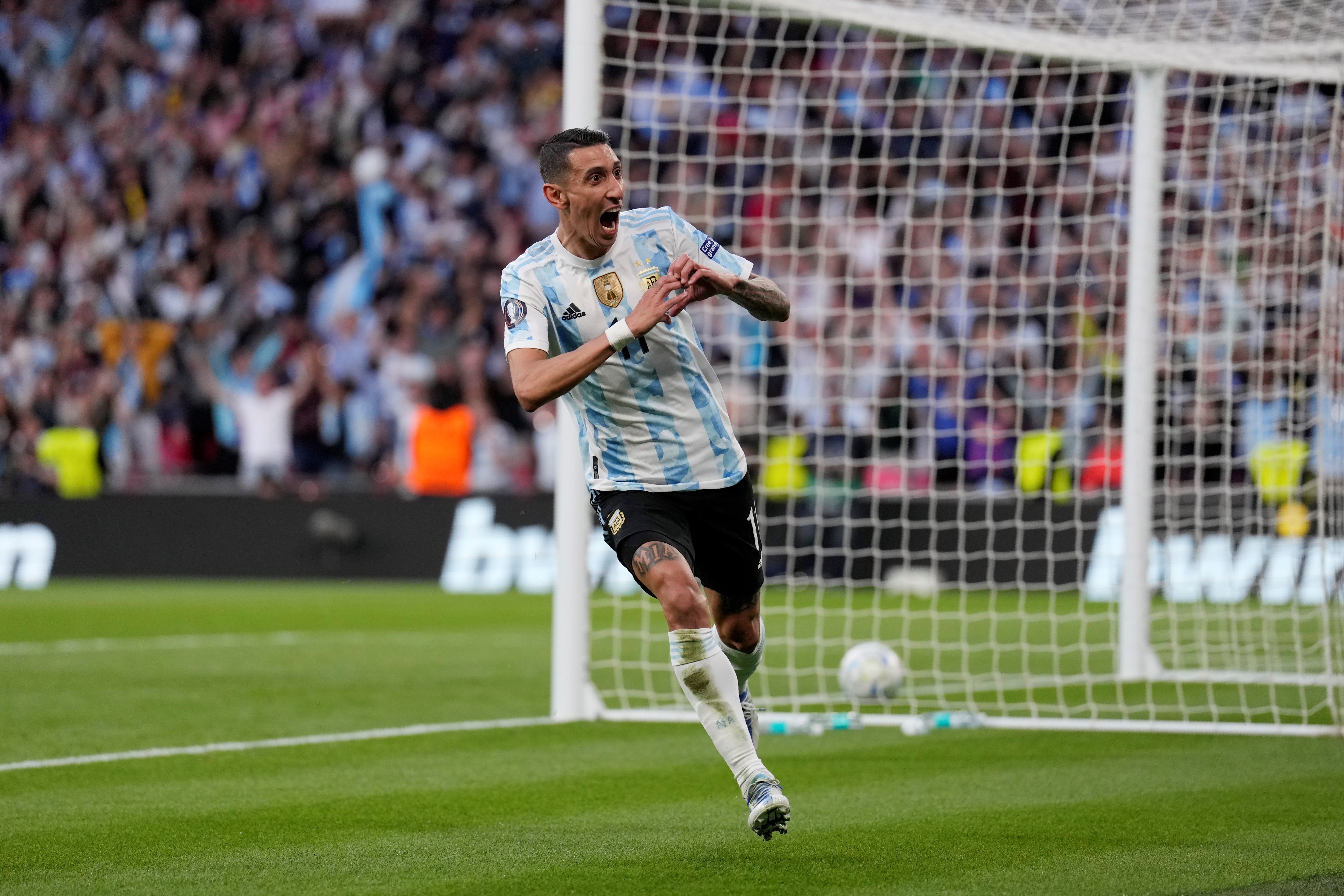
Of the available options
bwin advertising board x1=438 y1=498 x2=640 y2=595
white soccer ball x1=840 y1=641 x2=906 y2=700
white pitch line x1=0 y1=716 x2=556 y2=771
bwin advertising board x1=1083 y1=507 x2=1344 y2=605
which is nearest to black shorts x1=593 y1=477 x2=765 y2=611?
white pitch line x1=0 y1=716 x2=556 y2=771

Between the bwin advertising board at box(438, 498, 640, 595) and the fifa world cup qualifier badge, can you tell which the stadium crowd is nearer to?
the bwin advertising board at box(438, 498, 640, 595)

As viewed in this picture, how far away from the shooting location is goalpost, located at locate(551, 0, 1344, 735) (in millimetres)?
8898

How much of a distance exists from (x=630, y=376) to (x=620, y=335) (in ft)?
1.80

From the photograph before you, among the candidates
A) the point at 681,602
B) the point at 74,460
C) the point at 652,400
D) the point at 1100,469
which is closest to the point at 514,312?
the point at 652,400

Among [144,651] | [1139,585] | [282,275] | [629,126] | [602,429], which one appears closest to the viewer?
[602,429]

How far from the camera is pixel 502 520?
56.1 feet

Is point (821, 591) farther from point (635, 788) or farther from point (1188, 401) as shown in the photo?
point (635, 788)

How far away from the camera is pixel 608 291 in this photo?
5.65 metres

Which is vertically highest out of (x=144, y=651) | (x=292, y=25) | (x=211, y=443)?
(x=292, y=25)

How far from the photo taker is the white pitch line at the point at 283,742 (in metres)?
7.04

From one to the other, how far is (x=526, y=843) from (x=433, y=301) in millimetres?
15474

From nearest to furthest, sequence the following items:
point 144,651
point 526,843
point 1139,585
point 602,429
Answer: point 526,843
point 602,429
point 1139,585
point 144,651

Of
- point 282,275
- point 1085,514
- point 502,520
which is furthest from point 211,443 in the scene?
point 1085,514

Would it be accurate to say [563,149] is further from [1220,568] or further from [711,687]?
[1220,568]
